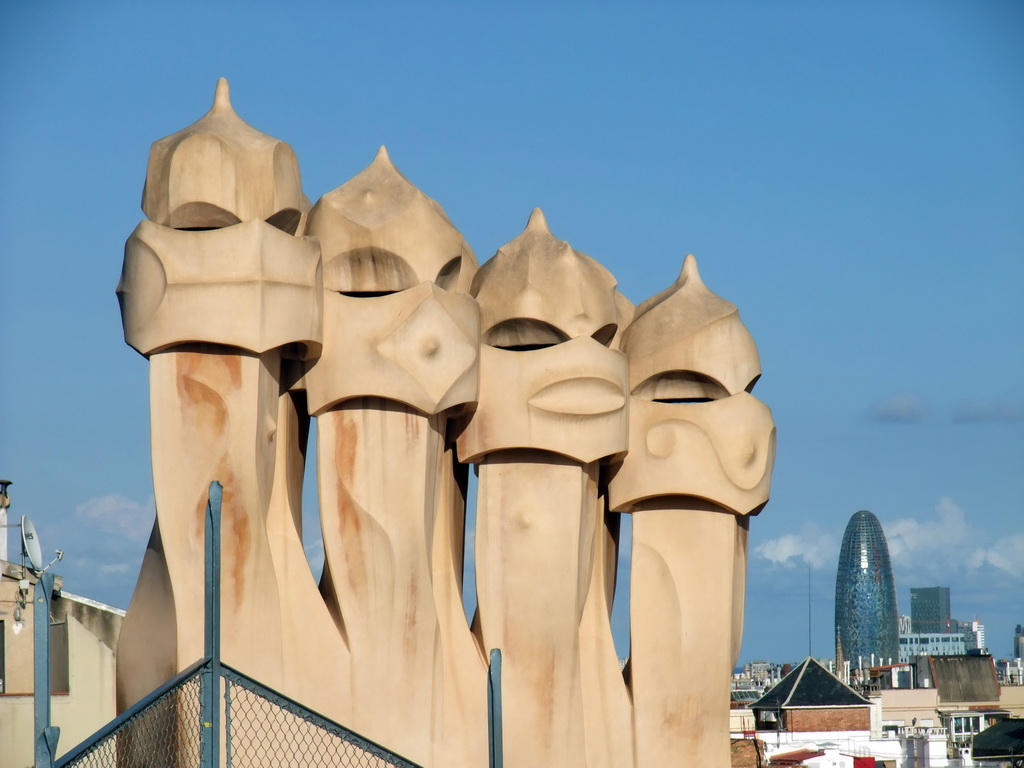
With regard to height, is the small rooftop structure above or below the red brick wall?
below

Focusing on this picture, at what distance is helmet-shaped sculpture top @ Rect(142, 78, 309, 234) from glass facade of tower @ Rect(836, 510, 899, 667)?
160553mm

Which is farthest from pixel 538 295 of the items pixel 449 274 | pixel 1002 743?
pixel 1002 743

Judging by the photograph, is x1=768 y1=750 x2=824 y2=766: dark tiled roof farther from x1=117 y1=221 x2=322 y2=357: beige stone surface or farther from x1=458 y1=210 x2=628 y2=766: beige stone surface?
x1=117 y1=221 x2=322 y2=357: beige stone surface

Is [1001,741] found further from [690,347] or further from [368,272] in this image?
[368,272]

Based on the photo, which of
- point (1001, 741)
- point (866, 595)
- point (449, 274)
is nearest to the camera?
point (449, 274)

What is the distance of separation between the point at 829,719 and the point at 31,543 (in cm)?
3330

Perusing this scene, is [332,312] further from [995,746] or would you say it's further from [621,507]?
[995,746]

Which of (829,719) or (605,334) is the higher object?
(605,334)

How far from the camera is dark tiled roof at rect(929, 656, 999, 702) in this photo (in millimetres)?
65688

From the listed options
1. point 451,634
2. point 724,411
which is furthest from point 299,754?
point 724,411

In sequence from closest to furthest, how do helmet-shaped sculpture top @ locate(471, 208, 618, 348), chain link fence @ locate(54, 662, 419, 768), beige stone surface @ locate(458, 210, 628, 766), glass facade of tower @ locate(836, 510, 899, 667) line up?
chain link fence @ locate(54, 662, 419, 768) < beige stone surface @ locate(458, 210, 628, 766) < helmet-shaped sculpture top @ locate(471, 208, 618, 348) < glass facade of tower @ locate(836, 510, 899, 667)

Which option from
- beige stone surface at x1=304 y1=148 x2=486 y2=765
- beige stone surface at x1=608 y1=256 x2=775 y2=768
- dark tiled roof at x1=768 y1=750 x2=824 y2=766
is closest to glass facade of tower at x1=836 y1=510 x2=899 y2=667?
dark tiled roof at x1=768 y1=750 x2=824 y2=766

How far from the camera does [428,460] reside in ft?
65.2

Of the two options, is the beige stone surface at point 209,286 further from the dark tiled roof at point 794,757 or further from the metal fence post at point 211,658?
the dark tiled roof at point 794,757
